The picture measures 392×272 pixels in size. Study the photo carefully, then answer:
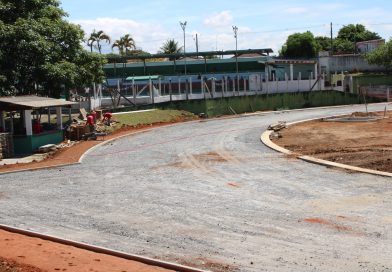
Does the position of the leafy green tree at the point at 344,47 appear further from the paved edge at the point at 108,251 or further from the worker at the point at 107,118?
the paved edge at the point at 108,251

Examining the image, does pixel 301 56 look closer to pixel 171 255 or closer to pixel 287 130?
pixel 287 130

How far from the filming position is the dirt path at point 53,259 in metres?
8.99

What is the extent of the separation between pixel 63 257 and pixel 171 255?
6.19ft

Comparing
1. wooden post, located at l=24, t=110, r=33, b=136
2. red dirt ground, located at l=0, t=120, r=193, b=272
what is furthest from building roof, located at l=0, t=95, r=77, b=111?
red dirt ground, located at l=0, t=120, r=193, b=272

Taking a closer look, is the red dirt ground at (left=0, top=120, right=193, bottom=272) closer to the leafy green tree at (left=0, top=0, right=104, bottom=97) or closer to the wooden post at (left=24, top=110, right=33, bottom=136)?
the wooden post at (left=24, top=110, right=33, bottom=136)

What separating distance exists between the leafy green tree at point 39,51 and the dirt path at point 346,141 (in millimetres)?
12256

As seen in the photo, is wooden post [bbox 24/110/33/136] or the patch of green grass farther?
the patch of green grass

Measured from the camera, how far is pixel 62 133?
29062 mm

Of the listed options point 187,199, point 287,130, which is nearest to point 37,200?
point 187,199

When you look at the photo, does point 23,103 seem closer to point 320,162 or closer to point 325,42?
point 320,162

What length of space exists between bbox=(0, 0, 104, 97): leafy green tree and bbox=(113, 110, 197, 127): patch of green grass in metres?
4.08

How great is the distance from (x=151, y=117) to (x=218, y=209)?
26.1m

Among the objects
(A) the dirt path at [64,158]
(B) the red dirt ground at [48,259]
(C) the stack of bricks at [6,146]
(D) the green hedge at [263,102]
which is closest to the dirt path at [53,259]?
(B) the red dirt ground at [48,259]

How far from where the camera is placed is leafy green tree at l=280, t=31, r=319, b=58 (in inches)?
3511
